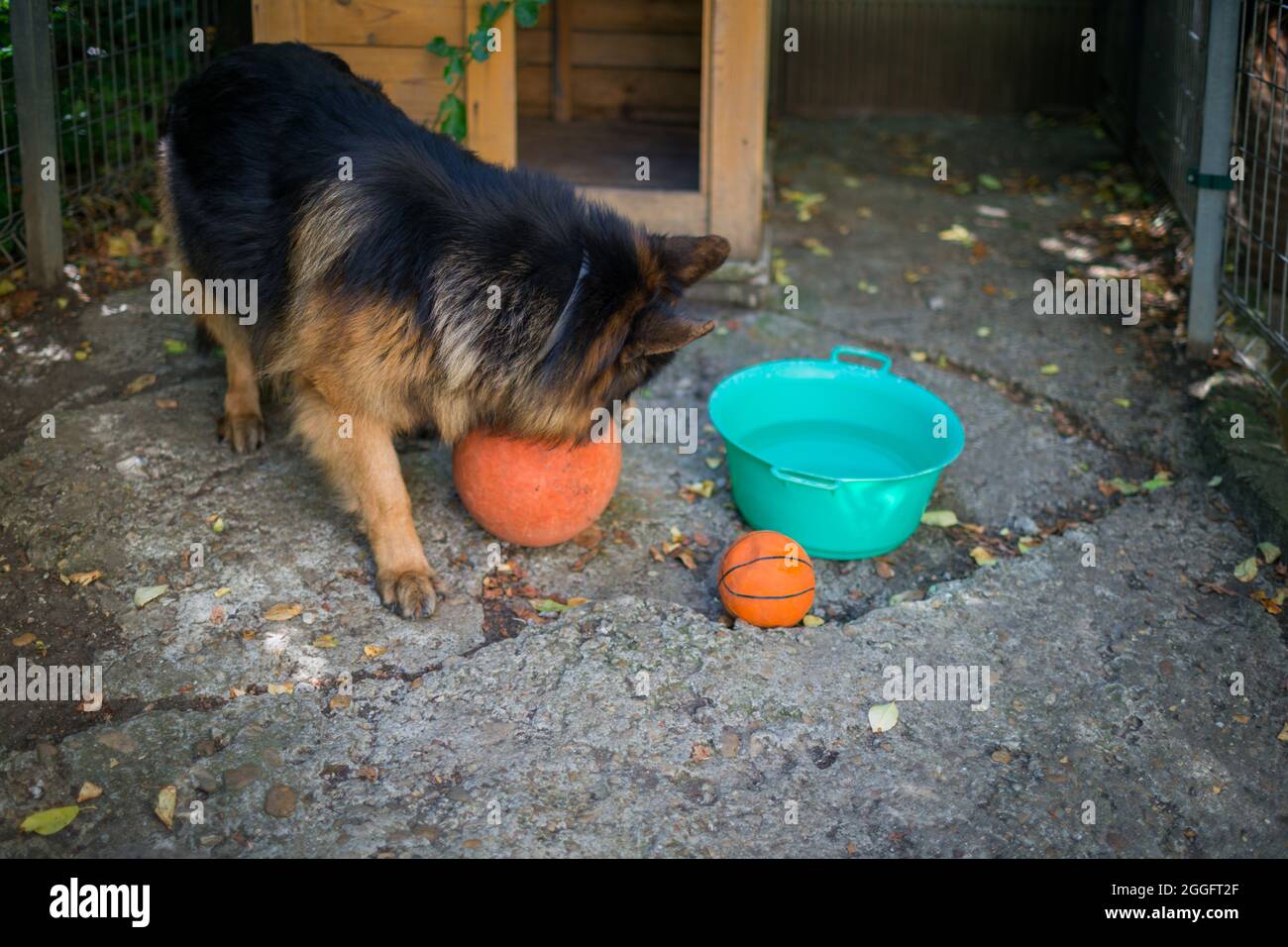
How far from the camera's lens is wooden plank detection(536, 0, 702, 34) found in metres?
8.69

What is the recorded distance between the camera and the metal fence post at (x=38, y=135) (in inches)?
219

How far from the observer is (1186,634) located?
13.5 ft

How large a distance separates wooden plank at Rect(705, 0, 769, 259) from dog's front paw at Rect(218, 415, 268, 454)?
2349 millimetres

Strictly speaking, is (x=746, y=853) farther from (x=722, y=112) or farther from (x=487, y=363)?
(x=722, y=112)

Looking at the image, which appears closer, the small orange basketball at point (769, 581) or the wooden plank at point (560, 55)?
the small orange basketball at point (769, 581)

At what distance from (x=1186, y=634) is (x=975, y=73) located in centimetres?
667

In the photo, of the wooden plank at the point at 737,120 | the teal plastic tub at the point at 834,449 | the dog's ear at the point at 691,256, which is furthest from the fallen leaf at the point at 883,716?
the wooden plank at the point at 737,120

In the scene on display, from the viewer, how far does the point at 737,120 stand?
20.1ft

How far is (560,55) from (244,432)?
15.9ft

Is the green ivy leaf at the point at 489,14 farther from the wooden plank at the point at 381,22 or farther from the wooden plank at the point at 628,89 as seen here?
the wooden plank at the point at 628,89

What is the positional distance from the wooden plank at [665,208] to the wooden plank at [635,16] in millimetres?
2886

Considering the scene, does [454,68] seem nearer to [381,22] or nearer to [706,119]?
[381,22]
